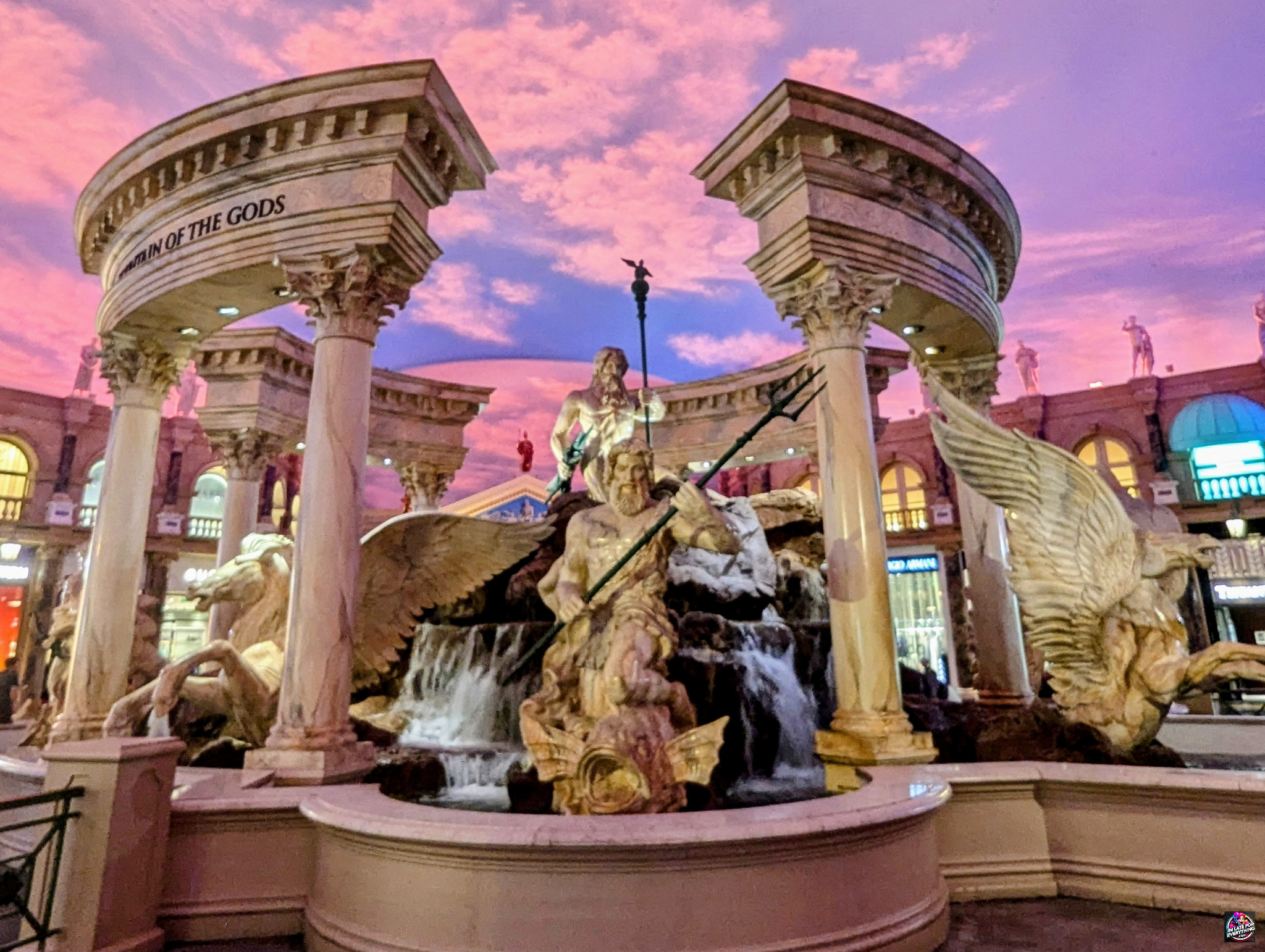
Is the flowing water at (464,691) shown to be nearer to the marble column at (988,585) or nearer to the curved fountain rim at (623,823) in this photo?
the curved fountain rim at (623,823)

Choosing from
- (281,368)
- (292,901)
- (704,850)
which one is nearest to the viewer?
(704,850)

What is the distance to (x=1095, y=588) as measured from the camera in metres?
4.58

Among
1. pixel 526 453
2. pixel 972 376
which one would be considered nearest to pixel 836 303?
pixel 972 376

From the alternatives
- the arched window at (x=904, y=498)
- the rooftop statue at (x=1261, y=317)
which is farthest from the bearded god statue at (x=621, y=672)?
the rooftop statue at (x=1261, y=317)

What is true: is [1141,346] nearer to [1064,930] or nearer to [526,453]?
[526,453]

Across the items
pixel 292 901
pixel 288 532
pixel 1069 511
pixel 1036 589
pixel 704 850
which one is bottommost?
pixel 292 901

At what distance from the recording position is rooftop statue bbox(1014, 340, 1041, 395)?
20.5 meters

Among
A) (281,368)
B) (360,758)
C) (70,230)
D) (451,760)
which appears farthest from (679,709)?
(70,230)

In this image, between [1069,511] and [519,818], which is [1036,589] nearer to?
[1069,511]

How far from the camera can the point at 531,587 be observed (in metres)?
7.30

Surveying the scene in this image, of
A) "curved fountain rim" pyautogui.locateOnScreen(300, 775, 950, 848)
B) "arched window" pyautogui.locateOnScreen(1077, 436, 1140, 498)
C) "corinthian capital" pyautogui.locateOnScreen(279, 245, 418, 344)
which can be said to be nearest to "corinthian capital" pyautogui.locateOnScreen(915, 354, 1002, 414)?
"curved fountain rim" pyautogui.locateOnScreen(300, 775, 950, 848)

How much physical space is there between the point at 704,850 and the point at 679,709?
3.09ft

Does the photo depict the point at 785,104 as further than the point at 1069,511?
Yes

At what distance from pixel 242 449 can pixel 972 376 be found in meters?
9.48
